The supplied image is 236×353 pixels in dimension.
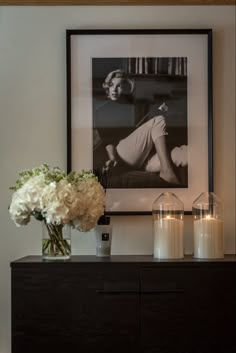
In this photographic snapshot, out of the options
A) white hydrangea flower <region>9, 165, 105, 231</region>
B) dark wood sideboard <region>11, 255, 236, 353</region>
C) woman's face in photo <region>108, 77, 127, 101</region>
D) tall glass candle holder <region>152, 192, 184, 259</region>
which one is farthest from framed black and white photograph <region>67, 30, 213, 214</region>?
dark wood sideboard <region>11, 255, 236, 353</region>

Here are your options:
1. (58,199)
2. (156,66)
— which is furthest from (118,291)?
(156,66)

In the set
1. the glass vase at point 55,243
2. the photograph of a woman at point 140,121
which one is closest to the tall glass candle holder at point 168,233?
the photograph of a woman at point 140,121

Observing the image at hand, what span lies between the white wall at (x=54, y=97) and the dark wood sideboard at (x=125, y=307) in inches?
16.0

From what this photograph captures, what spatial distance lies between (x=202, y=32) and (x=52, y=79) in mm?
799

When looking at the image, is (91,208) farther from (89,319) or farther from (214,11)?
(214,11)

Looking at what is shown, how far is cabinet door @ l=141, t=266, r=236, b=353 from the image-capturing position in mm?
2260

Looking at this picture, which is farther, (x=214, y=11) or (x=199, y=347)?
(x=214, y=11)

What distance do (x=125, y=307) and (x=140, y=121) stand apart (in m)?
0.94

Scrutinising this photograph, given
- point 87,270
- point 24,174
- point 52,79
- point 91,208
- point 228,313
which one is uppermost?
point 52,79

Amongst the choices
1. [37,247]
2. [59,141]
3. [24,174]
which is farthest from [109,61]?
[37,247]

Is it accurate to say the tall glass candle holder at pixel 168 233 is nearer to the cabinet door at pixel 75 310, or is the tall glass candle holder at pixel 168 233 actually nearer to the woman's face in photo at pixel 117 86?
the cabinet door at pixel 75 310

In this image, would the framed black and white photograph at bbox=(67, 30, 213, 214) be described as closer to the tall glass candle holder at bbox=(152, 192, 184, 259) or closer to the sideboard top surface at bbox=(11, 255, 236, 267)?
the tall glass candle holder at bbox=(152, 192, 184, 259)

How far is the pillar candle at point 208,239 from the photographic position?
239 cm

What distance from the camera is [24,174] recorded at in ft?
7.80
